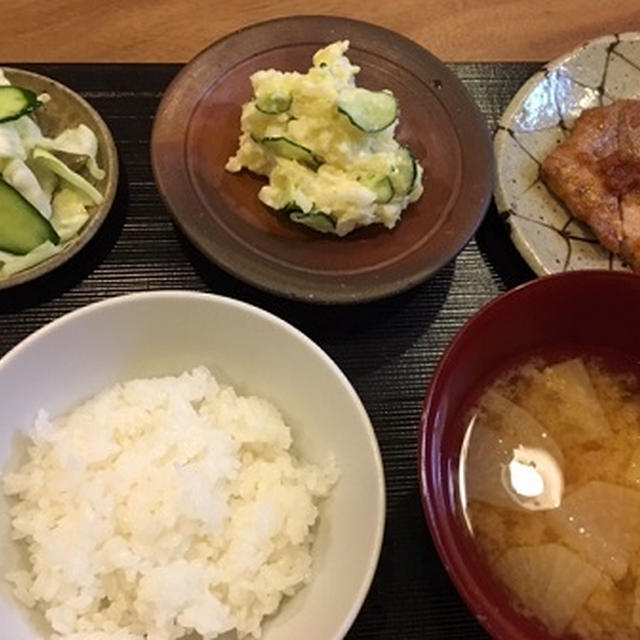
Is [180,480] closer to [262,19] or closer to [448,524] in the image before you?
[448,524]

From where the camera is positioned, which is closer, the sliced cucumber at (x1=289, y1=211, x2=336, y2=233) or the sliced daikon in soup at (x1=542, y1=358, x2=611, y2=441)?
the sliced daikon in soup at (x1=542, y1=358, x2=611, y2=441)

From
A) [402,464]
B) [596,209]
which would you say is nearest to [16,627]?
[402,464]

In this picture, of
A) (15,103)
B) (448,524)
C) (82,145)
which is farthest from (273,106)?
(448,524)

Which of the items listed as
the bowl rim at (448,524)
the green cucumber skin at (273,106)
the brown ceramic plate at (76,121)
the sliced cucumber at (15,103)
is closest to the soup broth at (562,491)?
the bowl rim at (448,524)

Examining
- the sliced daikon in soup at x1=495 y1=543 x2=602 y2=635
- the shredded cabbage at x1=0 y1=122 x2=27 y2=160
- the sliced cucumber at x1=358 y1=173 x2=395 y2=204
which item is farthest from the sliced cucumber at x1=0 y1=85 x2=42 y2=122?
the sliced daikon in soup at x1=495 y1=543 x2=602 y2=635

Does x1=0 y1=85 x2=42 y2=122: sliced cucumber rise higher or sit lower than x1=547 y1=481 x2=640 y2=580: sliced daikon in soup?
higher

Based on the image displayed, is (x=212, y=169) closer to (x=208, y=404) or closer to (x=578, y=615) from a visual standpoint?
(x=208, y=404)

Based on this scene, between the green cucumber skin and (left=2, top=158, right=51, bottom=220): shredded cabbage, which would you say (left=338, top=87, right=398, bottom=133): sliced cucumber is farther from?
(left=2, top=158, right=51, bottom=220): shredded cabbage
